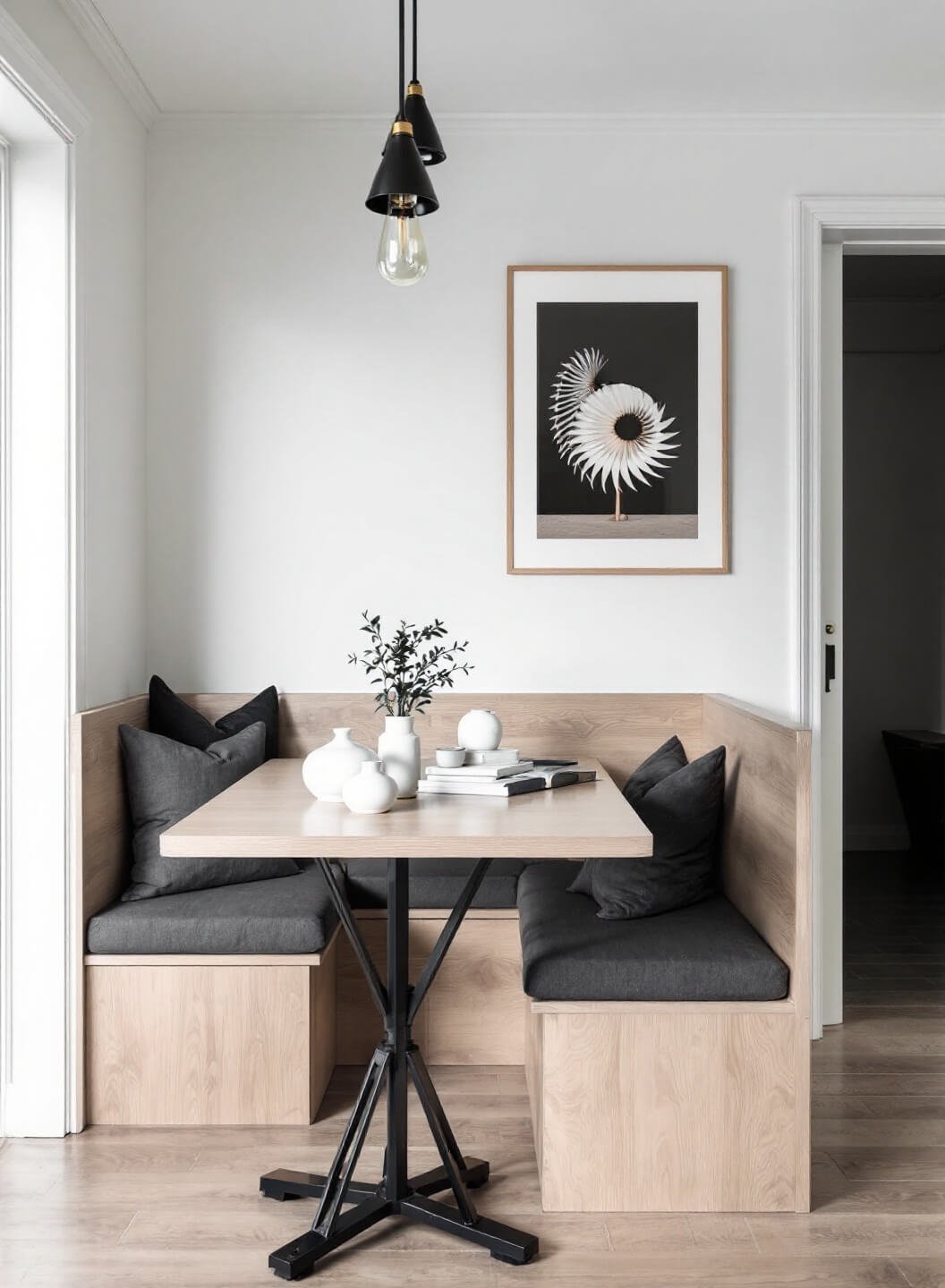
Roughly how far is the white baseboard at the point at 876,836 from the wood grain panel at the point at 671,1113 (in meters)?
3.72

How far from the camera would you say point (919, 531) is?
5711 mm

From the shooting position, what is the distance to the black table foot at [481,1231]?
202cm

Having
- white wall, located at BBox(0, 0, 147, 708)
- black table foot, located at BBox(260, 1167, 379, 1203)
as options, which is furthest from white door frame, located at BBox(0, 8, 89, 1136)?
black table foot, located at BBox(260, 1167, 379, 1203)

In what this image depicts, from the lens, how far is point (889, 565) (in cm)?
570

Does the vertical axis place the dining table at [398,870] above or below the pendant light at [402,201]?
below

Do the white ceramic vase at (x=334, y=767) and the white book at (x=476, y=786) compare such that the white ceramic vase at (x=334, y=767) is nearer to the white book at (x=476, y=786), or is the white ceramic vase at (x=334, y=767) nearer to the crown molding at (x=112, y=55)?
the white book at (x=476, y=786)

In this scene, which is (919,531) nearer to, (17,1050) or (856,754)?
(856,754)

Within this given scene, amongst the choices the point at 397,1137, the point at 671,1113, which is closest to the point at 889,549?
the point at 671,1113

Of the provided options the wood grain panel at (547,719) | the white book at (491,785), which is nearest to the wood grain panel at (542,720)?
the wood grain panel at (547,719)

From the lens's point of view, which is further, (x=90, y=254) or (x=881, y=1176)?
(x=90, y=254)

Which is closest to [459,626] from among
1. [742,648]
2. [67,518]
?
[742,648]

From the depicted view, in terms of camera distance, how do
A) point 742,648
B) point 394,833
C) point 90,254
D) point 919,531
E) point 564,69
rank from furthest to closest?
point 919,531
point 742,648
point 564,69
point 90,254
point 394,833

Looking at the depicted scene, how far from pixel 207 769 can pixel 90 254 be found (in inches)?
51.4

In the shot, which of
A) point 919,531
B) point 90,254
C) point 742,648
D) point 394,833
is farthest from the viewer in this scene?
point 919,531
